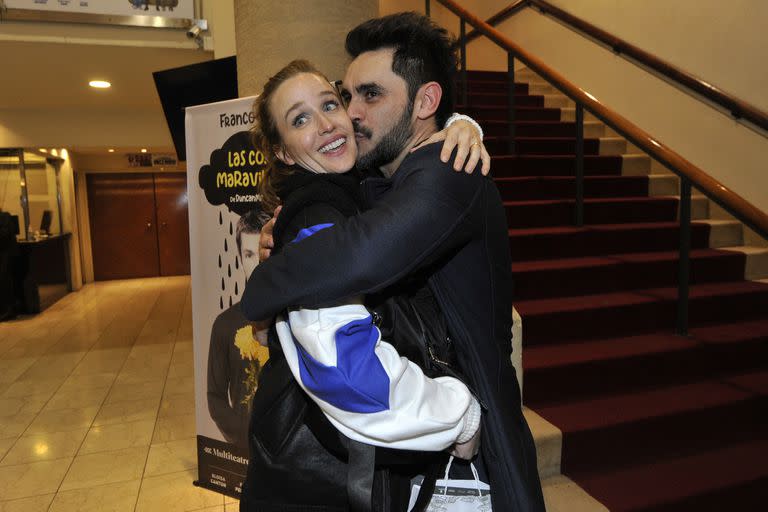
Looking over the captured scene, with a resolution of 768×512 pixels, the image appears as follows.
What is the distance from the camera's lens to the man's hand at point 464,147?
93 cm

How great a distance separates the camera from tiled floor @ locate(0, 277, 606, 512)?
2795 mm

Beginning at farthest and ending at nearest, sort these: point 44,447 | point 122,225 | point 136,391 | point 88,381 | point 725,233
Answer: point 122,225
point 88,381
point 136,391
point 725,233
point 44,447

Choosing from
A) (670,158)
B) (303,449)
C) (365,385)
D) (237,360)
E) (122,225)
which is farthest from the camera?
(122,225)

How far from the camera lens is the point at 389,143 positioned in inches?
47.0

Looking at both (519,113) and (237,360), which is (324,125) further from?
(519,113)

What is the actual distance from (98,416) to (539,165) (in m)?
3.95

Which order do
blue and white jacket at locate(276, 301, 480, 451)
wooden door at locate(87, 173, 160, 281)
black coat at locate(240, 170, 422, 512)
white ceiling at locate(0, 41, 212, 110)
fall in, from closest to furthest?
blue and white jacket at locate(276, 301, 480, 451)
black coat at locate(240, 170, 422, 512)
white ceiling at locate(0, 41, 212, 110)
wooden door at locate(87, 173, 160, 281)

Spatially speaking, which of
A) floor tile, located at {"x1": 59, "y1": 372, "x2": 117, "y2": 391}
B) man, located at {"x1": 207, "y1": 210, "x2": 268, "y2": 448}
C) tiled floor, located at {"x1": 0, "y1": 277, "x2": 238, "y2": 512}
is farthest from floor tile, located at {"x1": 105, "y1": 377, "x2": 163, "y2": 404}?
man, located at {"x1": 207, "y1": 210, "x2": 268, "y2": 448}

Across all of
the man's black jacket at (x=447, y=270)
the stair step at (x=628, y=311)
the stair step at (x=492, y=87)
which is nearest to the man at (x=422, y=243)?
the man's black jacket at (x=447, y=270)

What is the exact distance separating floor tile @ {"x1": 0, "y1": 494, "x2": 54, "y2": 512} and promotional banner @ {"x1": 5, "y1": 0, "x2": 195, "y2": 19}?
314cm

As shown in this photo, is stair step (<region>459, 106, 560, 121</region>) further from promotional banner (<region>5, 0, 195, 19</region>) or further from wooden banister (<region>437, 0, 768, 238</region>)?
promotional banner (<region>5, 0, 195, 19</region>)

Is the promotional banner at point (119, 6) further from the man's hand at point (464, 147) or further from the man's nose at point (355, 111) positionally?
the man's hand at point (464, 147)

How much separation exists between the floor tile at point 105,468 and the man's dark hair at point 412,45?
9.51 feet

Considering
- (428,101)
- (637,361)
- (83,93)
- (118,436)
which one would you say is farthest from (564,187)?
(83,93)
